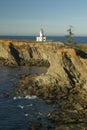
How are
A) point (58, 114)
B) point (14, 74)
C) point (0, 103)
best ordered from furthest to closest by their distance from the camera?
1. point (14, 74)
2. point (0, 103)
3. point (58, 114)

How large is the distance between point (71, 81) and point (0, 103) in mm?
24668

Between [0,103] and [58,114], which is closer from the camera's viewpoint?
[58,114]

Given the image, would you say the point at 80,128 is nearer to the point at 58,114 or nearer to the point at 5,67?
the point at 58,114

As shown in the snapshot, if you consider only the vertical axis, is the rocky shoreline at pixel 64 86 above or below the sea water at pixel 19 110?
above

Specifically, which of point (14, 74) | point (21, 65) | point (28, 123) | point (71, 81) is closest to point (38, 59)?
point (21, 65)

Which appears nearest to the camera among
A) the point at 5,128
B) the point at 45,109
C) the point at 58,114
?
the point at 5,128

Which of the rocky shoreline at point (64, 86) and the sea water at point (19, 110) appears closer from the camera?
the sea water at point (19, 110)

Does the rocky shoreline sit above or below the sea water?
above

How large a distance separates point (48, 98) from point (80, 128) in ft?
74.2

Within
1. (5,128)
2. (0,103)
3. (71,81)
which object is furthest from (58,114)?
(71,81)

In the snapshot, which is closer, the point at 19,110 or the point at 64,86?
the point at 19,110

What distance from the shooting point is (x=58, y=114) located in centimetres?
6425

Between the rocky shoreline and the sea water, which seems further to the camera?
the rocky shoreline

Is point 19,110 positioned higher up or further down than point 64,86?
further down
